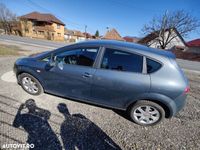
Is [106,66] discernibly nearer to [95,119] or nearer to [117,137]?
[95,119]

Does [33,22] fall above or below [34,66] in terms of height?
above

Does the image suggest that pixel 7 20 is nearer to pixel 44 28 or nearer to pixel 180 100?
pixel 44 28

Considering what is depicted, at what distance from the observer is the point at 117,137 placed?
9.00 feet

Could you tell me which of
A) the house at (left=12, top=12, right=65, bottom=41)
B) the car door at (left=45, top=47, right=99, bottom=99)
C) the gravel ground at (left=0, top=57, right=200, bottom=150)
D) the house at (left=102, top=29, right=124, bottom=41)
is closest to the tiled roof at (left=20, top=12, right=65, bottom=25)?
the house at (left=12, top=12, right=65, bottom=41)

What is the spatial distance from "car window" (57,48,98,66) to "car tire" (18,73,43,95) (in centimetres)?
97

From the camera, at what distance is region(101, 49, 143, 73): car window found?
2.91 m

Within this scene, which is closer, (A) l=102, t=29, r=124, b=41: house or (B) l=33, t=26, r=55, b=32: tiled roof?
(A) l=102, t=29, r=124, b=41: house

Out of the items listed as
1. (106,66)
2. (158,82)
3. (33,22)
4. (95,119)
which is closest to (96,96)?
(95,119)

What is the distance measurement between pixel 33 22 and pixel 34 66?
4468 cm

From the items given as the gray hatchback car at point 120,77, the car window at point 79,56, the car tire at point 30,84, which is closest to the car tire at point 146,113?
the gray hatchback car at point 120,77

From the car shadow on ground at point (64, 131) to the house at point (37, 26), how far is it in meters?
39.7

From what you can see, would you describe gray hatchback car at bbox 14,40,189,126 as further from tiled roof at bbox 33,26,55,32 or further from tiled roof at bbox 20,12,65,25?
tiled roof at bbox 20,12,65,25

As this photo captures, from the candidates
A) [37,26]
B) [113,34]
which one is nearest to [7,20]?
[37,26]

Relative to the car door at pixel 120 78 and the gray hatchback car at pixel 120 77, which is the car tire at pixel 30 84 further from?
the car door at pixel 120 78
